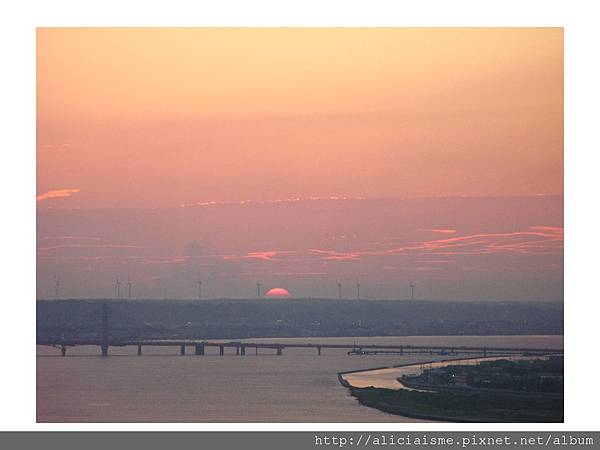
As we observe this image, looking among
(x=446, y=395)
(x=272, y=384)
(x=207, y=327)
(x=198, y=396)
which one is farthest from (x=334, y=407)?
(x=207, y=327)

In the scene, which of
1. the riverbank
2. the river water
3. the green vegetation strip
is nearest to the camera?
the green vegetation strip

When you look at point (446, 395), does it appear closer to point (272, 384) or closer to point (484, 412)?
point (484, 412)

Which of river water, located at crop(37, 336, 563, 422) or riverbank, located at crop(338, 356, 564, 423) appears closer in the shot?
riverbank, located at crop(338, 356, 564, 423)

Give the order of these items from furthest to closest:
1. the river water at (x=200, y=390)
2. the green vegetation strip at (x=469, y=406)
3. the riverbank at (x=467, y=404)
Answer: the river water at (x=200, y=390)
the riverbank at (x=467, y=404)
the green vegetation strip at (x=469, y=406)

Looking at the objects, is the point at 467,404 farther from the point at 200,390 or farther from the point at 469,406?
the point at 200,390

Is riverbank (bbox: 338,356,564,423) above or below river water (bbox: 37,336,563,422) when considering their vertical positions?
above

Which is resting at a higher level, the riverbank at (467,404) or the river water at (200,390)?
the riverbank at (467,404)

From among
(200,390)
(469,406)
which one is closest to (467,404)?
(469,406)
